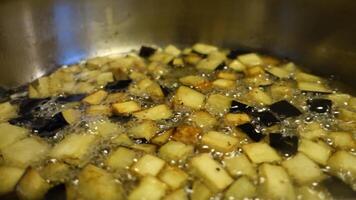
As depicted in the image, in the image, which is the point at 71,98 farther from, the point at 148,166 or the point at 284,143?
the point at 284,143

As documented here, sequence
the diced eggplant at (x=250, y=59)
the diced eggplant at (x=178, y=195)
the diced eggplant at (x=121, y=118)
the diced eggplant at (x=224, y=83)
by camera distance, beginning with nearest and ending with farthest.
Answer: the diced eggplant at (x=178, y=195)
the diced eggplant at (x=121, y=118)
the diced eggplant at (x=224, y=83)
the diced eggplant at (x=250, y=59)

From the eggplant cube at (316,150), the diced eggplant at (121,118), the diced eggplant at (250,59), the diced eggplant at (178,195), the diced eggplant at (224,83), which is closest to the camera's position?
the diced eggplant at (178,195)

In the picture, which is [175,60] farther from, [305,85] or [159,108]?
[305,85]

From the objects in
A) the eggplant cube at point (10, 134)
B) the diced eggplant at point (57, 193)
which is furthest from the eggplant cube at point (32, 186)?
the eggplant cube at point (10, 134)

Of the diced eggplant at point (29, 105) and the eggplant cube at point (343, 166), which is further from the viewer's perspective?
the diced eggplant at point (29, 105)

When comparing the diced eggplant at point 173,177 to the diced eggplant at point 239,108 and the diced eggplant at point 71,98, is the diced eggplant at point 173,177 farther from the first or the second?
the diced eggplant at point 71,98
